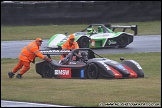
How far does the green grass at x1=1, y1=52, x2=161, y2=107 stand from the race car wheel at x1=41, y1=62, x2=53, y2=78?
0.78ft

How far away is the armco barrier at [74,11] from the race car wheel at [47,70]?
16.5 metres

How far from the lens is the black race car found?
15.5 metres

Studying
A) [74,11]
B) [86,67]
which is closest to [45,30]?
[74,11]

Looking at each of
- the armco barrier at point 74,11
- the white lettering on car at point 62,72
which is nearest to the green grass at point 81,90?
the white lettering on car at point 62,72

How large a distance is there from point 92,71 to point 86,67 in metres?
0.20

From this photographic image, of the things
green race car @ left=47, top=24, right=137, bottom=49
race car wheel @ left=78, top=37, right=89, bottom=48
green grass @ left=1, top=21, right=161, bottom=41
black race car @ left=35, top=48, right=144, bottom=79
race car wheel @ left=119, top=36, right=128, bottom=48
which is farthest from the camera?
green grass @ left=1, top=21, right=161, bottom=41

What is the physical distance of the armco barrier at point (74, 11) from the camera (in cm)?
3316

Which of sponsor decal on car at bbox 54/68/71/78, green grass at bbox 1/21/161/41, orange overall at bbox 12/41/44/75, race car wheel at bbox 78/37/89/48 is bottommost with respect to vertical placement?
sponsor decal on car at bbox 54/68/71/78

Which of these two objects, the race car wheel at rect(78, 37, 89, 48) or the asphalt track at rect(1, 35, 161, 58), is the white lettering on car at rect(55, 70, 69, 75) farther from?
the race car wheel at rect(78, 37, 89, 48)

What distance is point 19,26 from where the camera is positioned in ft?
111

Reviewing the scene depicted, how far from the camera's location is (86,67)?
15805mm

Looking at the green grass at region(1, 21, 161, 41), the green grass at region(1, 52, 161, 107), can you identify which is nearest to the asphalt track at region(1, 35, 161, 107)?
the green grass at region(1, 21, 161, 41)

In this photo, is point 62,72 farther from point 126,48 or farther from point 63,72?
point 126,48

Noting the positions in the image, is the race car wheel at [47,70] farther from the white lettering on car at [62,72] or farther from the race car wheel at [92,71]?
the race car wheel at [92,71]
